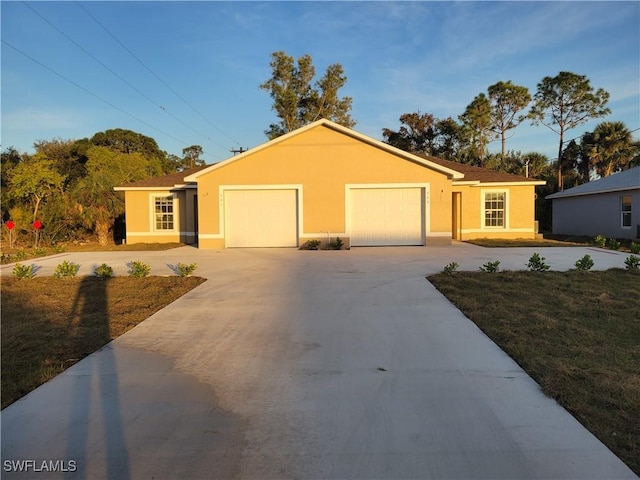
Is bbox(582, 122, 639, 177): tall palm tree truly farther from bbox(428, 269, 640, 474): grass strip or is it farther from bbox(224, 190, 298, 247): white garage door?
bbox(428, 269, 640, 474): grass strip

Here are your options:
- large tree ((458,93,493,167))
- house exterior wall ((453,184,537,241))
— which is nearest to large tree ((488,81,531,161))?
large tree ((458,93,493,167))

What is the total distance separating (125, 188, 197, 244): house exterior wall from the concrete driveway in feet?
47.9

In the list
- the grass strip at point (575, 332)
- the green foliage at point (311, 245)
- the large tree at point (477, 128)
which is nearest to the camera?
the grass strip at point (575, 332)

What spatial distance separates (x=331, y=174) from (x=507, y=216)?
910 cm

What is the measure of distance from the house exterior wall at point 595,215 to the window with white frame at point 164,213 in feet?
69.5

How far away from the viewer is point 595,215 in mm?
23172

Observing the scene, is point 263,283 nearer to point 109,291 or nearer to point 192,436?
point 109,291

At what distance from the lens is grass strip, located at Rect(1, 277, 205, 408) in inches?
180

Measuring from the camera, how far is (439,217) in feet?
55.2

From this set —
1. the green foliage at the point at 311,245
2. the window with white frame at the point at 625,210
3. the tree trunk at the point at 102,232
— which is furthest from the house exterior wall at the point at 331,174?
the window with white frame at the point at 625,210

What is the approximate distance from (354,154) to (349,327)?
1166 centimetres

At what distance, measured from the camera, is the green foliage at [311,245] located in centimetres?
1631

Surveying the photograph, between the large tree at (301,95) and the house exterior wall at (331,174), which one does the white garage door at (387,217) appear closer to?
the house exterior wall at (331,174)

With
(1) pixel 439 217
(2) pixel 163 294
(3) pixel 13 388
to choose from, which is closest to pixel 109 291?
(2) pixel 163 294
